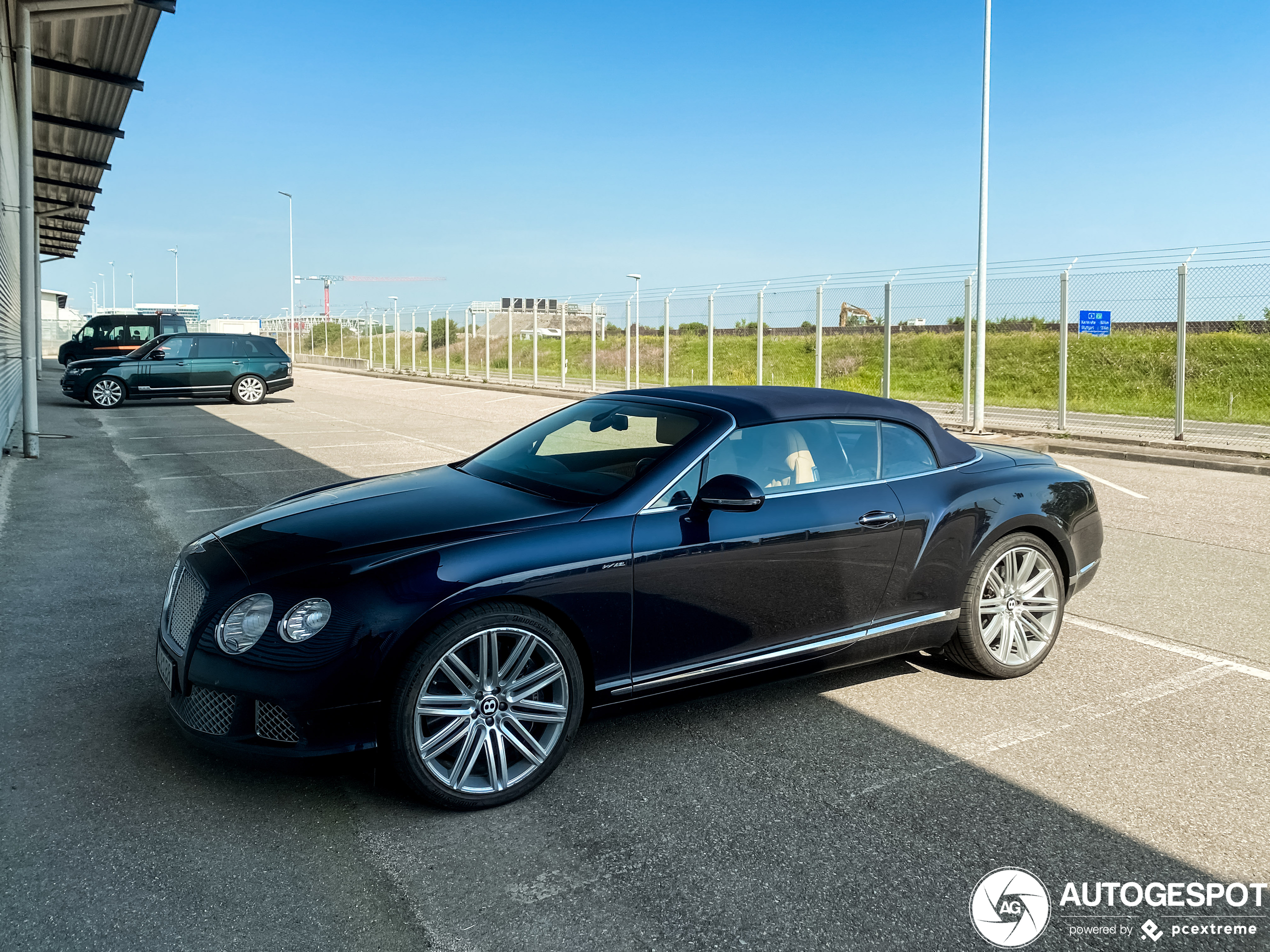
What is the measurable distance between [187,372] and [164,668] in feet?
69.7

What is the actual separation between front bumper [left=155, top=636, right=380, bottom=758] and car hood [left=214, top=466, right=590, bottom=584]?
424mm

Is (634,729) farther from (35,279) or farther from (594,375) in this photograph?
(594,375)

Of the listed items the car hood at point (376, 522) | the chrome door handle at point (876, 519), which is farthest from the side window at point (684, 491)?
the chrome door handle at point (876, 519)

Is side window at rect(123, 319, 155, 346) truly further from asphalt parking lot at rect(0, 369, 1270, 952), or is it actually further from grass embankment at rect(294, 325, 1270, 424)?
asphalt parking lot at rect(0, 369, 1270, 952)

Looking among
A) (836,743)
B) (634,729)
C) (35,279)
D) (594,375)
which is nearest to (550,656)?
(634,729)

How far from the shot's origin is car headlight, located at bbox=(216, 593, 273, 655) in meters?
3.36

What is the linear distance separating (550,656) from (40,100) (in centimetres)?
2146

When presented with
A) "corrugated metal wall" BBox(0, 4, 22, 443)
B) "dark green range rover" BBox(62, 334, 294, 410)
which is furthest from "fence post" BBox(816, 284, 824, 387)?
"corrugated metal wall" BBox(0, 4, 22, 443)

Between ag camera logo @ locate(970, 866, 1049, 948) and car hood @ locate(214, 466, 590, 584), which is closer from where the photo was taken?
ag camera logo @ locate(970, 866, 1049, 948)

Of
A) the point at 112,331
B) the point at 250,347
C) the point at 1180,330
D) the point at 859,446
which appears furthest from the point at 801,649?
the point at 112,331

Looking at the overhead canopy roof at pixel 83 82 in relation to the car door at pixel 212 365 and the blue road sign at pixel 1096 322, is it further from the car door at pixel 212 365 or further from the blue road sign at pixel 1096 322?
the blue road sign at pixel 1096 322

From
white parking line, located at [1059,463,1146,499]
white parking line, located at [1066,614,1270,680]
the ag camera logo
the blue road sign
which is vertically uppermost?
the blue road sign

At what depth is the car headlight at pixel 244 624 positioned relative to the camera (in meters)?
3.36

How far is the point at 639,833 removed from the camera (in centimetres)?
327
